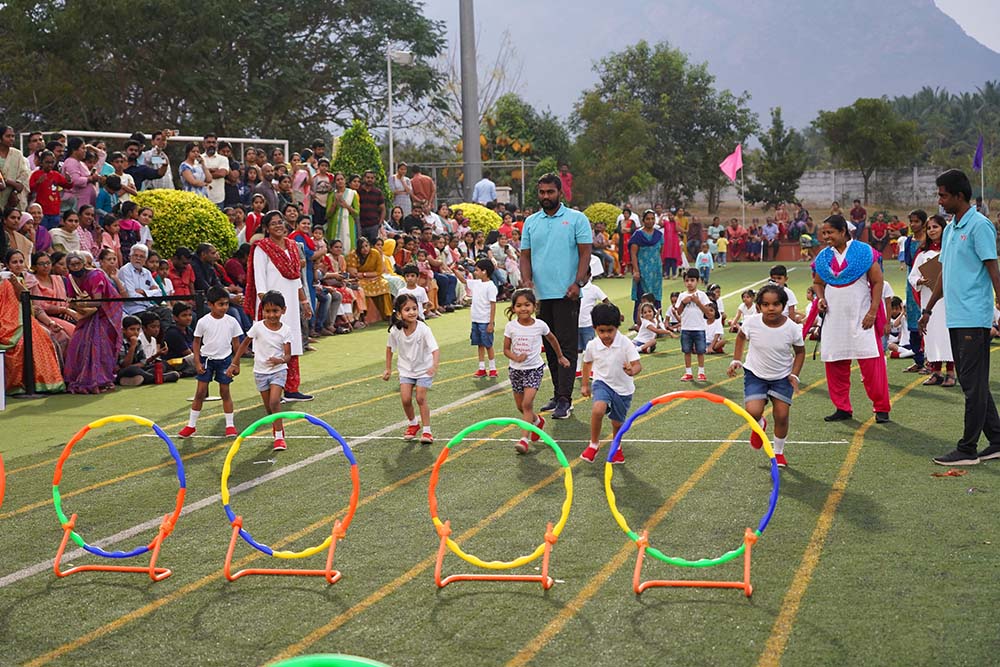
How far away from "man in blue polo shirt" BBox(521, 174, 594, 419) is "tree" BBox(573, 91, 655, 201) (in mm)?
46211

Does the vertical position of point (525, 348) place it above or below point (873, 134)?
below

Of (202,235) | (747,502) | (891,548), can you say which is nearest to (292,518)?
(747,502)

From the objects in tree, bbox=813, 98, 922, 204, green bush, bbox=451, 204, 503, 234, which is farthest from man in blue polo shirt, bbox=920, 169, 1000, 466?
tree, bbox=813, 98, 922, 204

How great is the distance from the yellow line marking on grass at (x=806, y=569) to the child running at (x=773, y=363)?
0.63 metres

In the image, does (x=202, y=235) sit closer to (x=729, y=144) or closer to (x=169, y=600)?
(x=169, y=600)

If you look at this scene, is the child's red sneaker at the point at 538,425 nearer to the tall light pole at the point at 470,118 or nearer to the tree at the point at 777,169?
the tall light pole at the point at 470,118

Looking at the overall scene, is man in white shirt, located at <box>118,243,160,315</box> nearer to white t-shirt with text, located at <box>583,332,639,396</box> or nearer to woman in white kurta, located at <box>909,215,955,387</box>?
white t-shirt with text, located at <box>583,332,639,396</box>

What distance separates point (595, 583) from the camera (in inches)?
259

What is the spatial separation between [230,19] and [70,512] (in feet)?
121

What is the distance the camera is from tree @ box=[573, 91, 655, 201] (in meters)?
57.8

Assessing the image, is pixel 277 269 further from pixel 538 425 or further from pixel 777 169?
pixel 777 169

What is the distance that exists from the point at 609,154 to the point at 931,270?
150ft

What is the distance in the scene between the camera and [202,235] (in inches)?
737

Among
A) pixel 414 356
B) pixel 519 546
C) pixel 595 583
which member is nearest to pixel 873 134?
pixel 414 356
